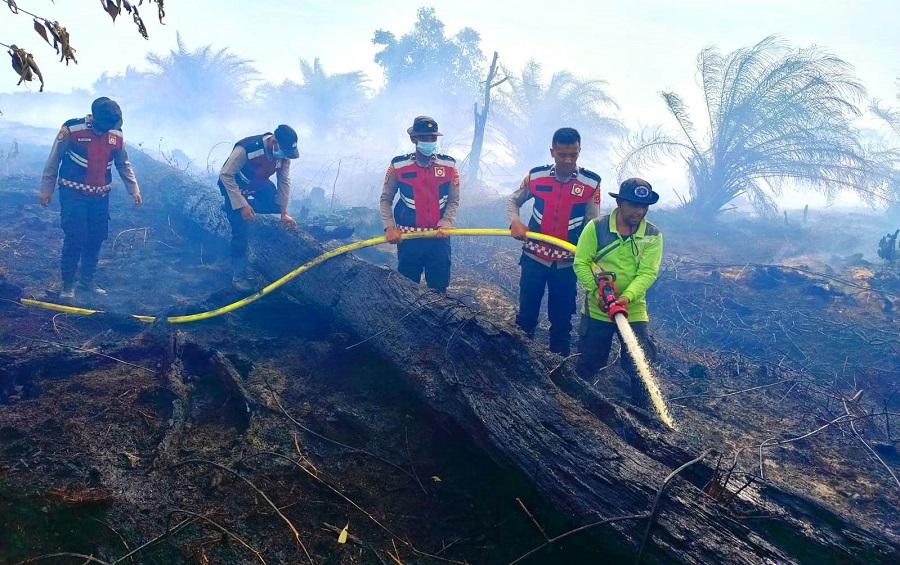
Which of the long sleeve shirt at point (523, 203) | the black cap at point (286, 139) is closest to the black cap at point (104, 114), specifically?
the black cap at point (286, 139)

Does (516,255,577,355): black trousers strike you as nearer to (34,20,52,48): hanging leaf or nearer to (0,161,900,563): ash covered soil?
(0,161,900,563): ash covered soil

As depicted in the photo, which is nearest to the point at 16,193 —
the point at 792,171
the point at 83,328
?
the point at 83,328

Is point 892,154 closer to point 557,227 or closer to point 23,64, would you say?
point 557,227

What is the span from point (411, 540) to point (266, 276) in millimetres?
4443

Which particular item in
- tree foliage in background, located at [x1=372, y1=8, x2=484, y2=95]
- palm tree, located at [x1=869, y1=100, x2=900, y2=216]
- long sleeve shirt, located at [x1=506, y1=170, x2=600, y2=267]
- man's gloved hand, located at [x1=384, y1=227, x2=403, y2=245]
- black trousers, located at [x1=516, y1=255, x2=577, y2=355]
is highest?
tree foliage in background, located at [x1=372, y1=8, x2=484, y2=95]

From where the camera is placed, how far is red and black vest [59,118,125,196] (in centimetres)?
598

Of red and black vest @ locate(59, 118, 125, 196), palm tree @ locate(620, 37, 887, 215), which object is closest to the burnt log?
red and black vest @ locate(59, 118, 125, 196)

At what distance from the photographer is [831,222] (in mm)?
20719

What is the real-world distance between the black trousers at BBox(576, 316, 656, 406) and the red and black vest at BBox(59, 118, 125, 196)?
6.35 metres

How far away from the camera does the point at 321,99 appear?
3578cm

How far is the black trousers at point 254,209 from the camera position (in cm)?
670

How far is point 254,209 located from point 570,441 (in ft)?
18.7

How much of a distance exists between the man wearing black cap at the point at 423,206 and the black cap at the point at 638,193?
2153 mm

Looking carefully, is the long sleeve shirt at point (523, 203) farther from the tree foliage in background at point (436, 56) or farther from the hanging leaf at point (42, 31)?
the tree foliage in background at point (436, 56)
